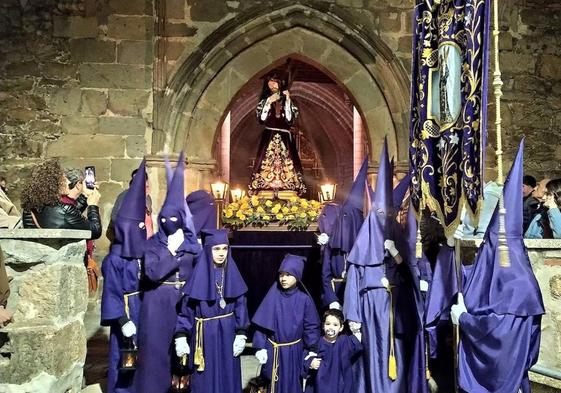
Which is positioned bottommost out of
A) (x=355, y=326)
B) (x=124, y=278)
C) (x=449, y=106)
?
(x=355, y=326)

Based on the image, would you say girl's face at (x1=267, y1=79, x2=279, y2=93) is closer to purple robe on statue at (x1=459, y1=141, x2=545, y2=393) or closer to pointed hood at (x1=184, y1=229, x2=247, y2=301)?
pointed hood at (x1=184, y1=229, x2=247, y2=301)

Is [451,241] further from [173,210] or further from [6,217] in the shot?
[6,217]

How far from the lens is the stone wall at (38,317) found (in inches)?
139

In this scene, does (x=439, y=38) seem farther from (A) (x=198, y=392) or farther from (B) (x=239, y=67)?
(B) (x=239, y=67)

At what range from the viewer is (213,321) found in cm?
392

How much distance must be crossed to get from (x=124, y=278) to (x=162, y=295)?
38cm

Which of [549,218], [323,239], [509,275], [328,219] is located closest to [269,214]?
[328,219]

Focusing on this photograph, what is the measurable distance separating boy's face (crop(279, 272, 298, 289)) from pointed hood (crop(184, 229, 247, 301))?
0.30m

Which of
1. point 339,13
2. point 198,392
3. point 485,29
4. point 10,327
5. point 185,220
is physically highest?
point 339,13

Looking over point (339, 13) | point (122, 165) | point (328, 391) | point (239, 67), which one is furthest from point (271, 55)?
point (328, 391)

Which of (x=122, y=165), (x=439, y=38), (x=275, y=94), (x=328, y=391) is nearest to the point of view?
(x=439, y=38)

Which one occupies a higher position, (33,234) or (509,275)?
(33,234)

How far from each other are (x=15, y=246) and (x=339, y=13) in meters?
5.21

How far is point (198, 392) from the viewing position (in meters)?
3.83
